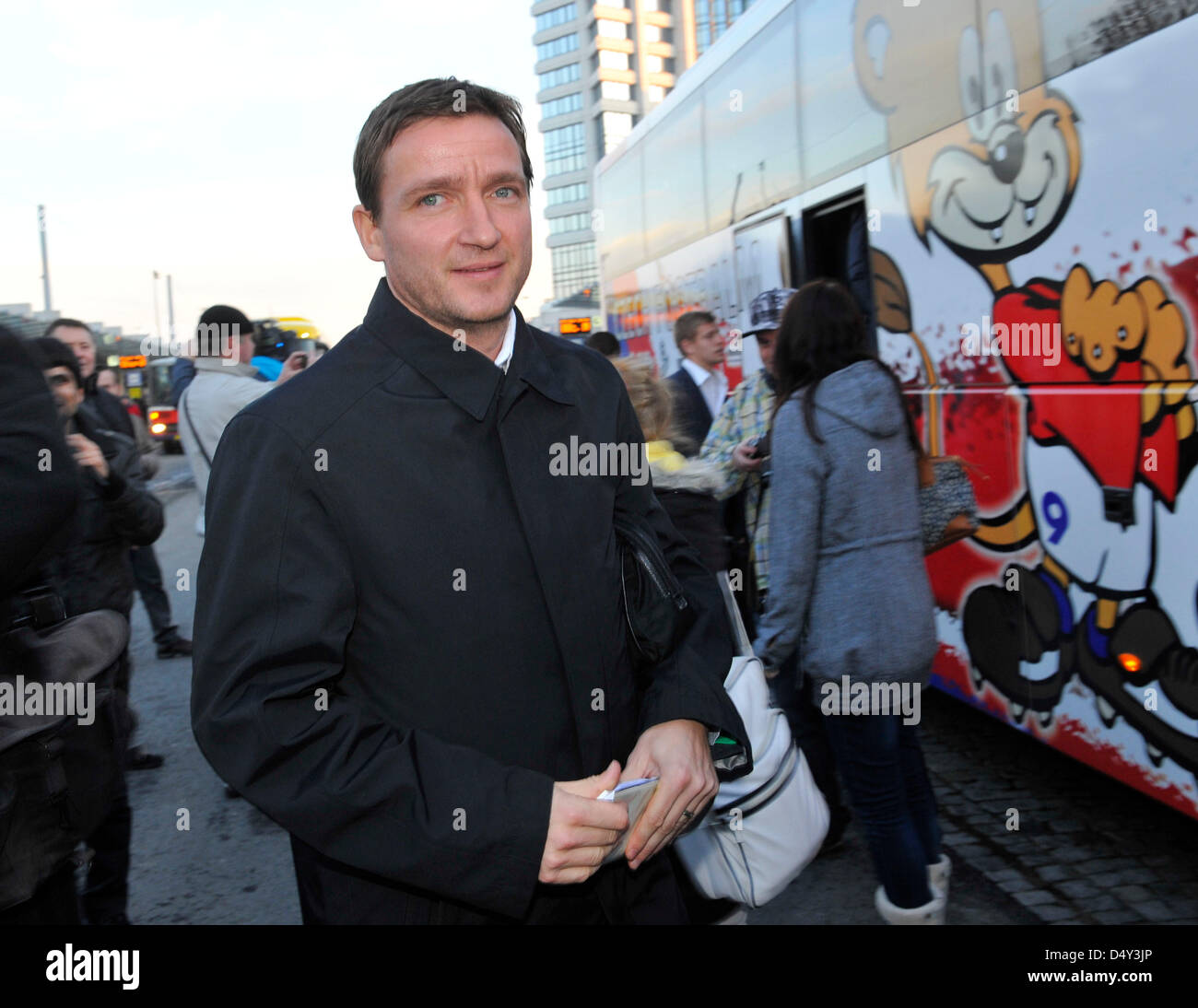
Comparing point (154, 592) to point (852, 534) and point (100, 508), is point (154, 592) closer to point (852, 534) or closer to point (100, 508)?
point (100, 508)

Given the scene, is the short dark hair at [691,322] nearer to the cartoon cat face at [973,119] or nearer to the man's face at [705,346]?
the man's face at [705,346]

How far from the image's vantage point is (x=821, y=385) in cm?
326

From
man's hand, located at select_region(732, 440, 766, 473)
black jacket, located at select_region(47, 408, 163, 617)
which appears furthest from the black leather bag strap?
man's hand, located at select_region(732, 440, 766, 473)

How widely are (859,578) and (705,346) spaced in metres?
3.00

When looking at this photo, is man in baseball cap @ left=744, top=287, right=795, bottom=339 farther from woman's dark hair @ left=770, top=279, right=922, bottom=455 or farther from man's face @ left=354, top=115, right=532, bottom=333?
man's face @ left=354, top=115, right=532, bottom=333

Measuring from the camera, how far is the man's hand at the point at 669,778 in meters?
1.57

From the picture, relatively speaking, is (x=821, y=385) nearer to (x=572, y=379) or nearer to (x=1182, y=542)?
(x=1182, y=542)

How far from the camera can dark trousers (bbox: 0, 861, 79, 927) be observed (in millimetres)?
1963

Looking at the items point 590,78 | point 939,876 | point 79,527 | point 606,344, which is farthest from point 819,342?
point 590,78

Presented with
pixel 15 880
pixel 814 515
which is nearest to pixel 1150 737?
pixel 814 515

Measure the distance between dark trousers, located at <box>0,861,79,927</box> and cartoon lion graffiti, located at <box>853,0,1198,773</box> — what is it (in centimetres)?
315

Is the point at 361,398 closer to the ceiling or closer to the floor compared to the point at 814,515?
closer to the ceiling
